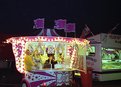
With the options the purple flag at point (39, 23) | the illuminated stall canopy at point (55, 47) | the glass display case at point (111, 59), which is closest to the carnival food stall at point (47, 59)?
the illuminated stall canopy at point (55, 47)

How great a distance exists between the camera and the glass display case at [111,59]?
2002 cm

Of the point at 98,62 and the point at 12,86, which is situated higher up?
the point at 98,62

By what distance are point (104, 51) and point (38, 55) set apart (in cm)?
632

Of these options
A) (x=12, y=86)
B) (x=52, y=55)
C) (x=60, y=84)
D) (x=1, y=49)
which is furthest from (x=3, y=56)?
(x=60, y=84)

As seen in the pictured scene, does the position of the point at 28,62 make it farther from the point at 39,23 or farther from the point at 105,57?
the point at 105,57

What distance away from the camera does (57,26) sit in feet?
52.5

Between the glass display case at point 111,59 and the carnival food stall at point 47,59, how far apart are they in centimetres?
420

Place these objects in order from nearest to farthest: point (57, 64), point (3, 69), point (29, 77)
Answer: point (29, 77) → point (57, 64) → point (3, 69)

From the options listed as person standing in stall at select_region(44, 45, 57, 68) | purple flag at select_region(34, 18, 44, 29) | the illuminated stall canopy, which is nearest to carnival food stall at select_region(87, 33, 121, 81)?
the illuminated stall canopy

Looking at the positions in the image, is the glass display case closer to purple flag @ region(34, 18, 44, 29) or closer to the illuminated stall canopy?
the illuminated stall canopy

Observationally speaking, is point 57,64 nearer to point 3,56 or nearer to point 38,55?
point 38,55

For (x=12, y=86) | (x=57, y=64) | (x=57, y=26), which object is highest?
(x=57, y=26)

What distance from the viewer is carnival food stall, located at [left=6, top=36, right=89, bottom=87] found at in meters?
14.5

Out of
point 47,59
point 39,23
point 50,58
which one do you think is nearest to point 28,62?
point 47,59
